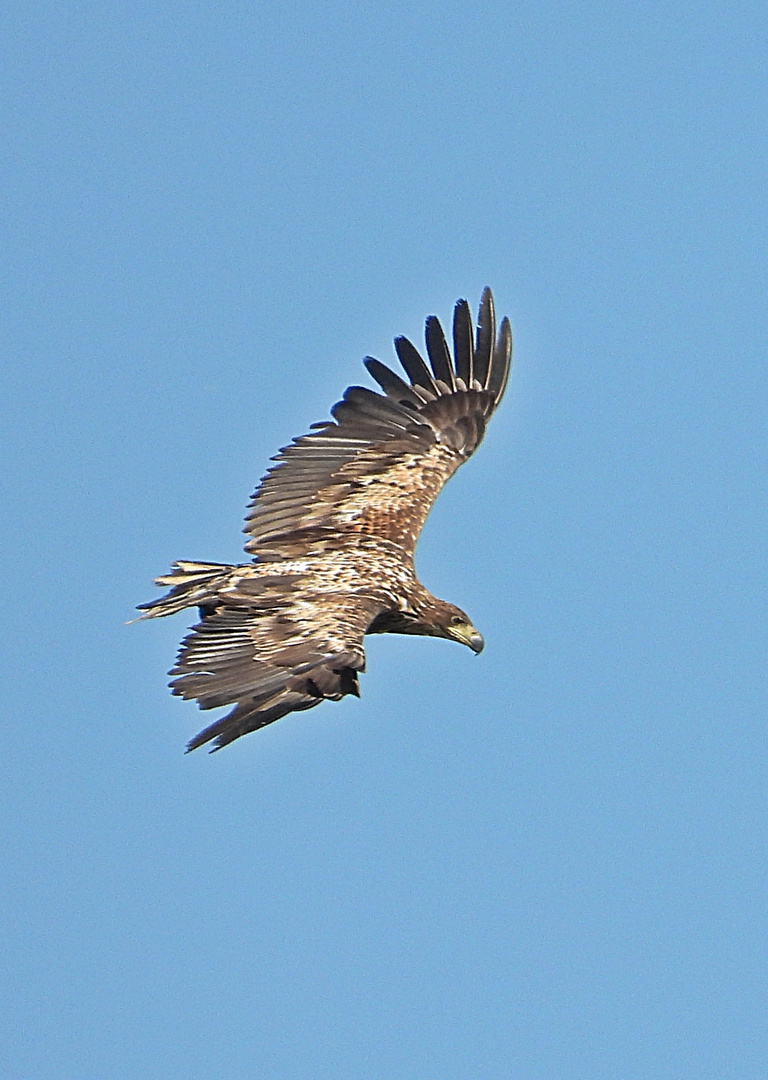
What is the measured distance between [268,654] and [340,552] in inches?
98.6

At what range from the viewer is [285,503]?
15.5m

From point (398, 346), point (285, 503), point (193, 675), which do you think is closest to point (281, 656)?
point (193, 675)

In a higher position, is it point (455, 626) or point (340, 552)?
point (340, 552)

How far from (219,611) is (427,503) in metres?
2.94

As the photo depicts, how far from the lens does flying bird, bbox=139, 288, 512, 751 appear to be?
1212cm

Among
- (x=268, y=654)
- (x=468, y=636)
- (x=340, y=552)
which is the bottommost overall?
(x=268, y=654)

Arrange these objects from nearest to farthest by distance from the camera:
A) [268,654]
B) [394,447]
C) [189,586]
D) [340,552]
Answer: [268,654]
[189,586]
[340,552]
[394,447]

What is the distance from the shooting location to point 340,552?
1488 centimetres

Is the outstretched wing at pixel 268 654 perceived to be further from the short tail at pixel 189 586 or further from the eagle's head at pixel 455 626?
the eagle's head at pixel 455 626

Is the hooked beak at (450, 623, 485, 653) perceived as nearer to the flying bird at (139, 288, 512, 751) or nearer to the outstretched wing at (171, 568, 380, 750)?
the flying bird at (139, 288, 512, 751)

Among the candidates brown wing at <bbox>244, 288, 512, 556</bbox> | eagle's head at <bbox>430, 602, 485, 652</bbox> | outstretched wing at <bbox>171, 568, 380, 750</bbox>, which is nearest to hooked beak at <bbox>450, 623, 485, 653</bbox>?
eagle's head at <bbox>430, 602, 485, 652</bbox>

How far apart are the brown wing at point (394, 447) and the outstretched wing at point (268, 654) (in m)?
1.49

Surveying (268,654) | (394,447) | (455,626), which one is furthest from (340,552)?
(268,654)

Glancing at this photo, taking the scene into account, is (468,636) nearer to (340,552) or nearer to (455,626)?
(455,626)
